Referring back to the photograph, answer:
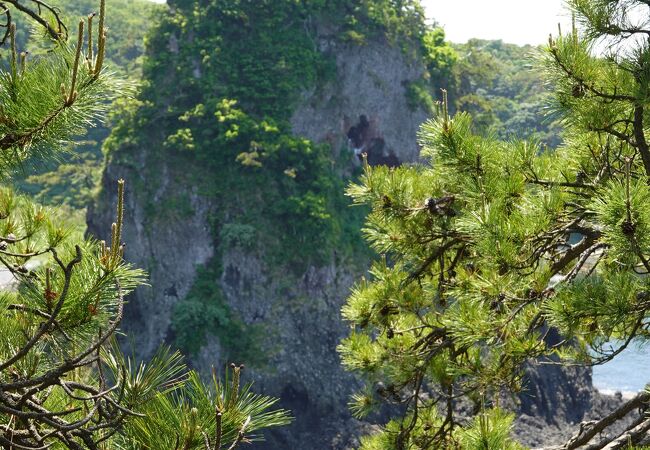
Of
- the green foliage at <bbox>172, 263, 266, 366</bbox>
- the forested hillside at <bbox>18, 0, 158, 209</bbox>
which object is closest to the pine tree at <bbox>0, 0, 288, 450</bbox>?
the forested hillside at <bbox>18, 0, 158, 209</bbox>

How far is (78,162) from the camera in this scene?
28750 mm

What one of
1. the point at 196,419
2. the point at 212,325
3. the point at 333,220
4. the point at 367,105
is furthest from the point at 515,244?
the point at 367,105

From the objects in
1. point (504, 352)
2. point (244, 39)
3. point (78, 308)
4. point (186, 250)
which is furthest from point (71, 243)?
point (244, 39)

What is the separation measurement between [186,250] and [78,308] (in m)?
16.9

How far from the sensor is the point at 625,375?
2627 cm

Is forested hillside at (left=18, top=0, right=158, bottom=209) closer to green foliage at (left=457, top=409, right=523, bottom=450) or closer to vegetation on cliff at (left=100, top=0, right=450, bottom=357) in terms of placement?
vegetation on cliff at (left=100, top=0, right=450, bottom=357)

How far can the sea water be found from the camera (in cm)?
2473

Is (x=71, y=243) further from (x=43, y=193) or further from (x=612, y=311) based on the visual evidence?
(x=43, y=193)

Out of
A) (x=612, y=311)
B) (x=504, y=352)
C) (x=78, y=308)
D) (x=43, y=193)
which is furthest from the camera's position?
(x=43, y=193)

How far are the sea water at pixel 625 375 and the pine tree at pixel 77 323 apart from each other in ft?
79.6

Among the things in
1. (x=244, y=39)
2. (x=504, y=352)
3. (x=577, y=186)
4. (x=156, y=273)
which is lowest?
(x=156, y=273)

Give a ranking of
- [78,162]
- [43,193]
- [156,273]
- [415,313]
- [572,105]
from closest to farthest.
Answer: [572,105] → [415,313] → [156,273] → [43,193] → [78,162]

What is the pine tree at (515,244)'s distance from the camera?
2.71m

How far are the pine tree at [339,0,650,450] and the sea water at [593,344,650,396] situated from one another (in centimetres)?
2223
